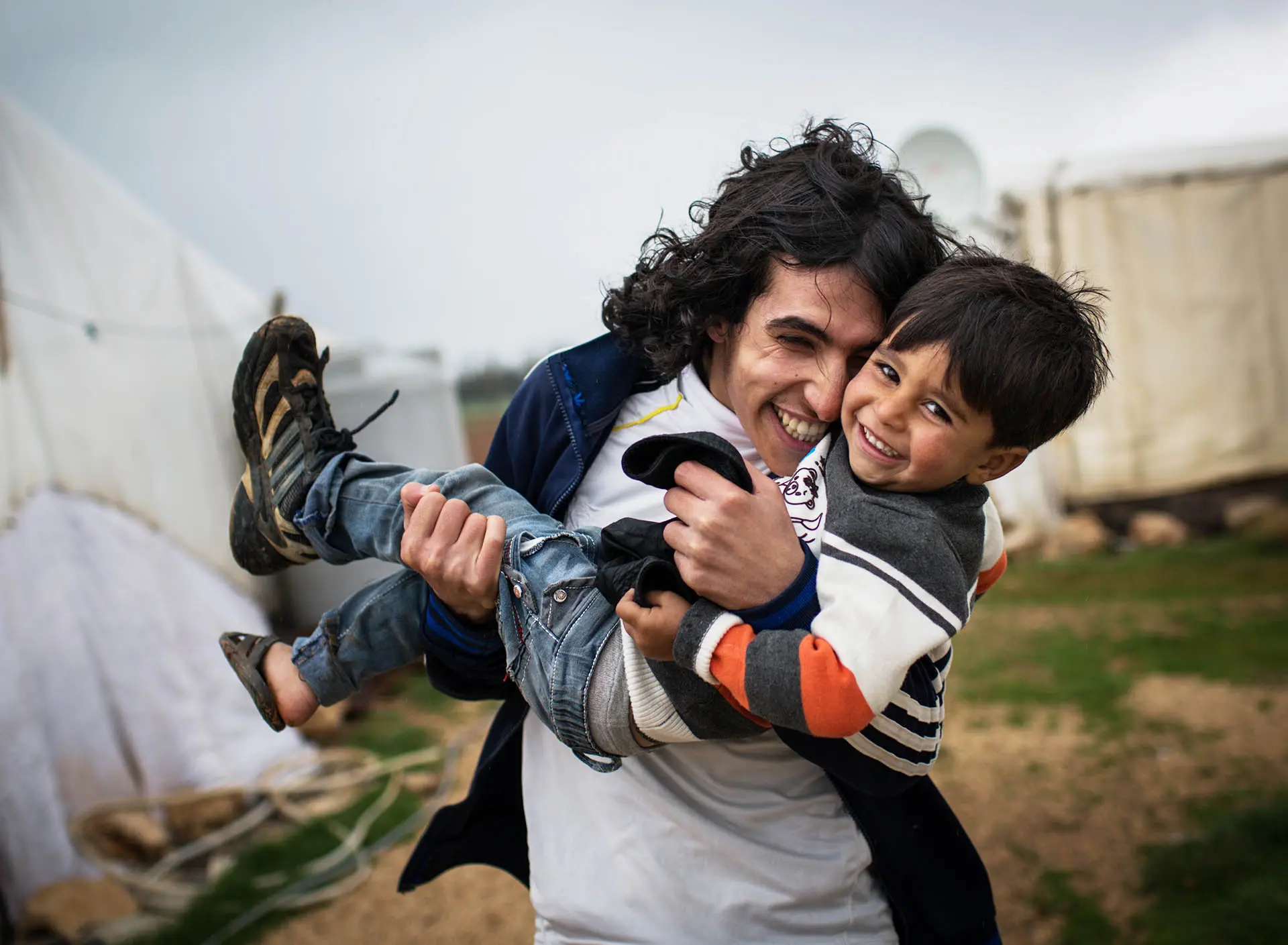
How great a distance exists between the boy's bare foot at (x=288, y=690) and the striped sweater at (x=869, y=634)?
0.86m

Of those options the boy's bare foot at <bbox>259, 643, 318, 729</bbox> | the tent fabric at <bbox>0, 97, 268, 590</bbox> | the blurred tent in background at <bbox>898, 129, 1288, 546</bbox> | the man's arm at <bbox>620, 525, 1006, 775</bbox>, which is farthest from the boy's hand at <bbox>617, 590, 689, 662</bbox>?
the blurred tent in background at <bbox>898, 129, 1288, 546</bbox>

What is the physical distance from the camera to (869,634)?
113 cm

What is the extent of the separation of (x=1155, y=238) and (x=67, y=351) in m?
7.18

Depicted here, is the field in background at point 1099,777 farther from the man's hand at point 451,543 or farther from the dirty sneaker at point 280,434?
the man's hand at point 451,543

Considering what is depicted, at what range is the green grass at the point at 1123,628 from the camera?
4.48m

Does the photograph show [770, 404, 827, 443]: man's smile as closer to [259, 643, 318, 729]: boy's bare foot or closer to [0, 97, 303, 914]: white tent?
[259, 643, 318, 729]: boy's bare foot

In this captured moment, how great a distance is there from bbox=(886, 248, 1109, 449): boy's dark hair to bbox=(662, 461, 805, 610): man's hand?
12.2 inches

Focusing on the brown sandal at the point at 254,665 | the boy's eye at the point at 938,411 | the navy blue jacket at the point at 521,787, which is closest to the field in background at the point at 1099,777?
the navy blue jacket at the point at 521,787

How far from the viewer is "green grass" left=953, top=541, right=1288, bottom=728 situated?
4.48 metres

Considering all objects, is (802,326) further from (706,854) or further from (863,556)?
(706,854)

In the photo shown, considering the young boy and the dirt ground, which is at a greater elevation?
the young boy

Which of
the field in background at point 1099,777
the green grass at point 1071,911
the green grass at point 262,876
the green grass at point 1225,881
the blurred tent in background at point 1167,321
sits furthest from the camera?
the blurred tent in background at point 1167,321

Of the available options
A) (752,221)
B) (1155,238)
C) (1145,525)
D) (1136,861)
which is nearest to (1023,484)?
(1145,525)

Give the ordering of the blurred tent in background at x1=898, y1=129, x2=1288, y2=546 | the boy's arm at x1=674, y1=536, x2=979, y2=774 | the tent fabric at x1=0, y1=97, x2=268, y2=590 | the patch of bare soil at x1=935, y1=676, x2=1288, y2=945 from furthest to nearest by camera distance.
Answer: the blurred tent in background at x1=898, y1=129, x2=1288, y2=546
the tent fabric at x1=0, y1=97, x2=268, y2=590
the patch of bare soil at x1=935, y1=676, x2=1288, y2=945
the boy's arm at x1=674, y1=536, x2=979, y2=774
